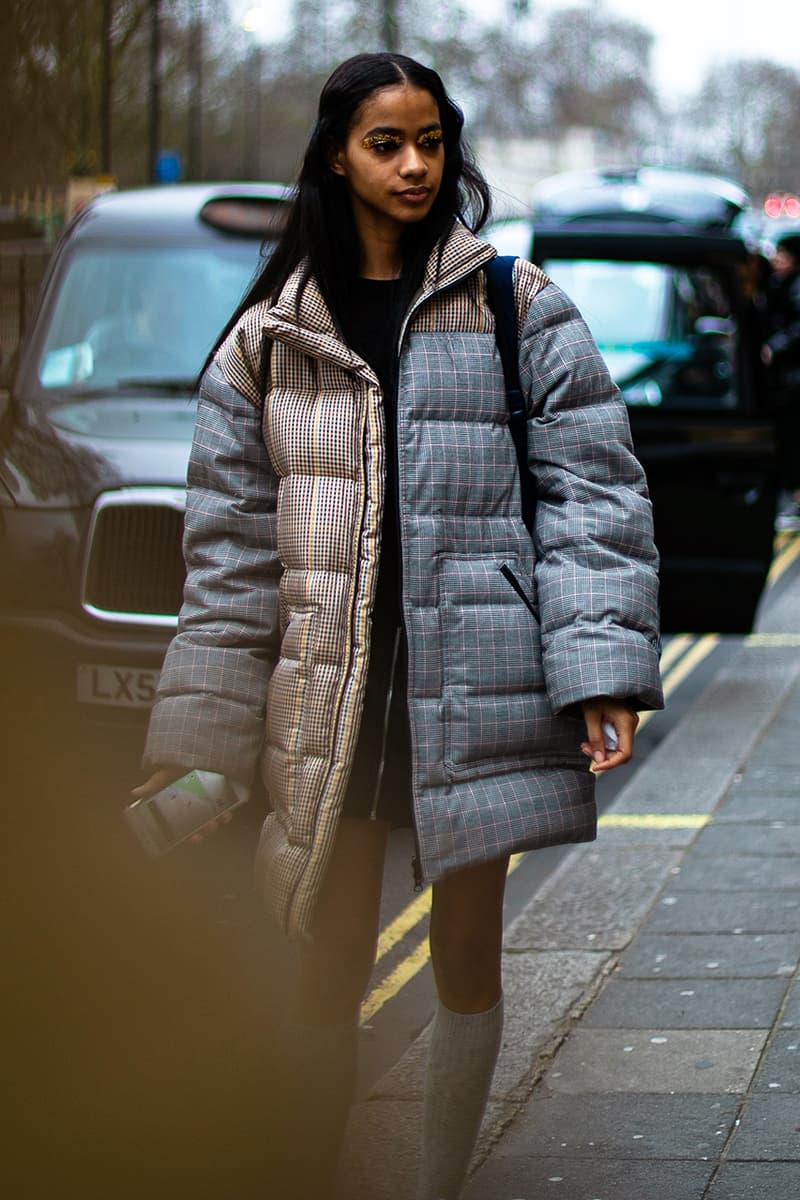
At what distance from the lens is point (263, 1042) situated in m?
3.54

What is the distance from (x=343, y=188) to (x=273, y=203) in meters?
4.35

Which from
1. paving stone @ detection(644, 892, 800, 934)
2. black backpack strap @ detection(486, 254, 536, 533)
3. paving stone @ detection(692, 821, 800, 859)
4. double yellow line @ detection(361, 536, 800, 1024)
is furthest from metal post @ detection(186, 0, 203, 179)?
black backpack strap @ detection(486, 254, 536, 533)

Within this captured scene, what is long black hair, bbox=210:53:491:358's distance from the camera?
252 cm

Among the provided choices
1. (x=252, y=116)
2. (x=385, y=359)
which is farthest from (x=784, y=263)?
(x=252, y=116)

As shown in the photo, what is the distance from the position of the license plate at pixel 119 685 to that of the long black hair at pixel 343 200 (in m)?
3.06

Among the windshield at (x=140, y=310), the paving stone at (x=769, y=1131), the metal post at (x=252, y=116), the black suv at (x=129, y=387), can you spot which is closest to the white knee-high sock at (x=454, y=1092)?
the paving stone at (x=769, y=1131)

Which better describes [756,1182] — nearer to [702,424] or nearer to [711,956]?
[711,956]

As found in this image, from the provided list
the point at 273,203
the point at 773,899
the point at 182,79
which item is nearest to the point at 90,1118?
the point at 773,899

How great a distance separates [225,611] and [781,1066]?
5.08 ft

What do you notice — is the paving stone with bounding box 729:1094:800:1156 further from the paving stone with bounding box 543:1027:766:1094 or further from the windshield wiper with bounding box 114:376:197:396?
the windshield wiper with bounding box 114:376:197:396

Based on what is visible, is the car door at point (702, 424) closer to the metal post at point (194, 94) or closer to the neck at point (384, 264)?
the neck at point (384, 264)

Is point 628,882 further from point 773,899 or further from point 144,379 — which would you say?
point 144,379

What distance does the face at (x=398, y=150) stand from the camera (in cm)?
250

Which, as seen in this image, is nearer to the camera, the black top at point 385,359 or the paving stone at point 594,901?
the black top at point 385,359
